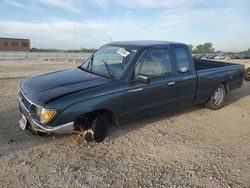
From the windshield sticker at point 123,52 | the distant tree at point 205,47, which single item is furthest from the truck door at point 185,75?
the distant tree at point 205,47

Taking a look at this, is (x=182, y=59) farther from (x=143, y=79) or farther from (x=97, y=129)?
(x=97, y=129)

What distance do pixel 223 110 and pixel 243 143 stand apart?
89.9 inches

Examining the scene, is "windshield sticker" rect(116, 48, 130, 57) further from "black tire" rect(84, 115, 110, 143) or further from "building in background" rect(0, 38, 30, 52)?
"building in background" rect(0, 38, 30, 52)

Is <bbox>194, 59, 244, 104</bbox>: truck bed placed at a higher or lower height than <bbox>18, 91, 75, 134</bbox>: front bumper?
higher

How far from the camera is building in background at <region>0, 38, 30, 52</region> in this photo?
2997 inches

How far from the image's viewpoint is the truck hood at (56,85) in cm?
411

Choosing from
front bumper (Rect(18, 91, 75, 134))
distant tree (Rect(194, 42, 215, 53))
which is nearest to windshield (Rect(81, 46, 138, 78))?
front bumper (Rect(18, 91, 75, 134))

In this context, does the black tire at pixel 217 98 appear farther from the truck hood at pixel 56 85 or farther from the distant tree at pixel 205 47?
the distant tree at pixel 205 47

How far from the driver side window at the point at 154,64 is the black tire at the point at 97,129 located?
3.49 ft

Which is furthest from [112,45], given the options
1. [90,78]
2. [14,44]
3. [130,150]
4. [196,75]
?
[14,44]

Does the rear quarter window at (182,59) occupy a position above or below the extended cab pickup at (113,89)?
above

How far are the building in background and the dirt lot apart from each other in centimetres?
7816

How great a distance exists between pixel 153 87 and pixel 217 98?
2.69 meters

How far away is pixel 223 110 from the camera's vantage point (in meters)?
7.05
